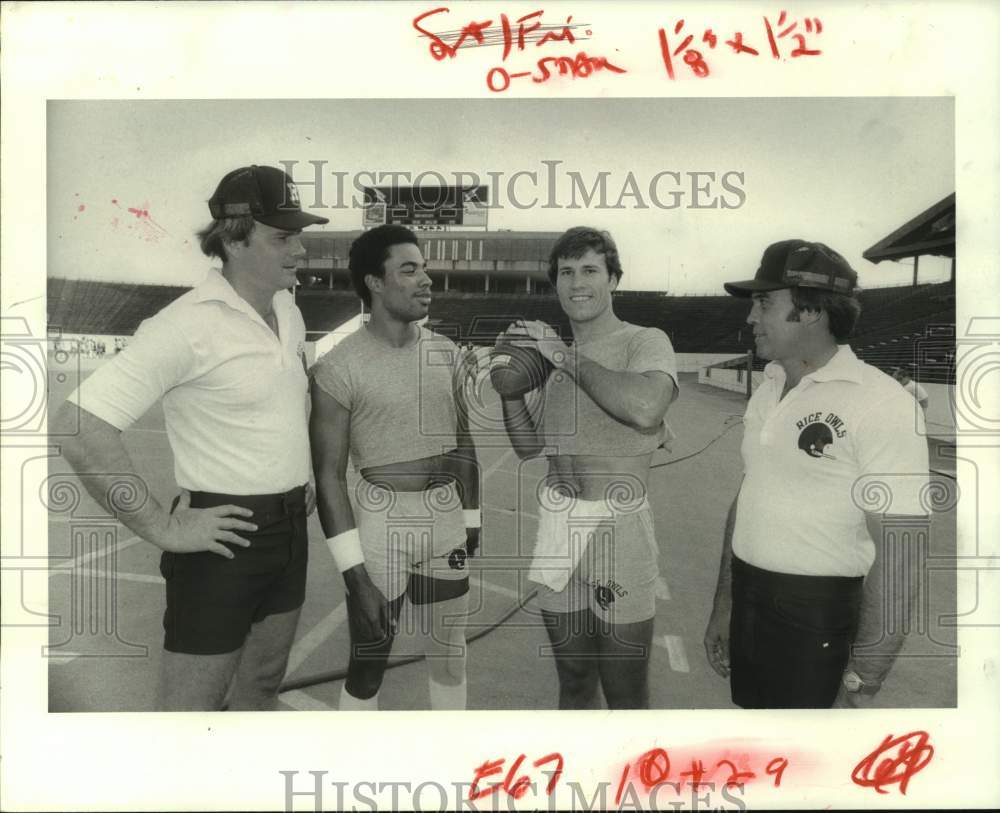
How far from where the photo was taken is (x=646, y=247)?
216 centimetres

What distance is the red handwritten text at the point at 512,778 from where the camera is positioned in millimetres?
2236

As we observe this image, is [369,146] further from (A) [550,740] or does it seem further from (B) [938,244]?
(A) [550,740]

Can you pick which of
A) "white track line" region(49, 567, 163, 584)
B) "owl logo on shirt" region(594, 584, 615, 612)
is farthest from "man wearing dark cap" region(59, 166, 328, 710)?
"owl logo on shirt" region(594, 584, 615, 612)

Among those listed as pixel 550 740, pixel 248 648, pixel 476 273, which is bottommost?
pixel 550 740

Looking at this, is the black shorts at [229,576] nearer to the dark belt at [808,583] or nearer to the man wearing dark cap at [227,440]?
the man wearing dark cap at [227,440]

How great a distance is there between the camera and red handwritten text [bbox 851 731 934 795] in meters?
2.23

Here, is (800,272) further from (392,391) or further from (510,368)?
(392,391)

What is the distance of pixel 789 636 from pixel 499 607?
0.73 metres

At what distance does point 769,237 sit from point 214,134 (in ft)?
4.74

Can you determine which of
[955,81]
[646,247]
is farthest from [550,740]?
[955,81]

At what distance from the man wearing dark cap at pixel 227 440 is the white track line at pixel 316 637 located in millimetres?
34

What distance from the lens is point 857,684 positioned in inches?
86.4

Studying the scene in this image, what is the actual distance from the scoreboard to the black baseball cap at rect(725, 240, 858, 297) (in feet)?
2.20

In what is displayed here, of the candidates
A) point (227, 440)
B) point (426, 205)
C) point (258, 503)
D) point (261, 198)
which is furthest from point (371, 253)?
point (258, 503)
